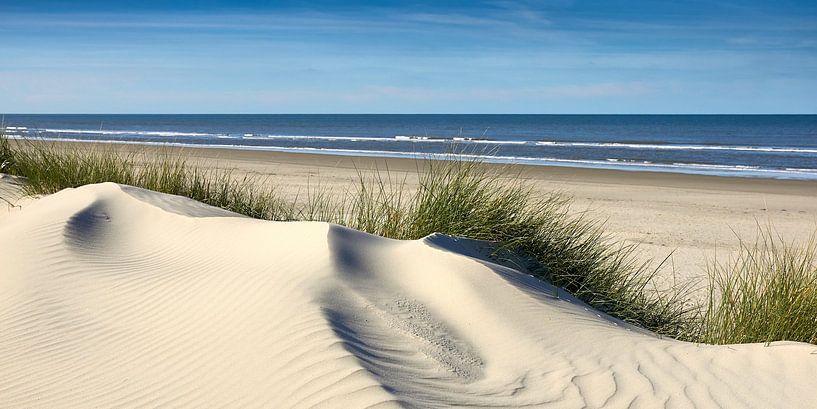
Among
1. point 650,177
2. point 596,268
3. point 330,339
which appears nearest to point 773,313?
point 596,268

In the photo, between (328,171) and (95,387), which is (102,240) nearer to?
(95,387)

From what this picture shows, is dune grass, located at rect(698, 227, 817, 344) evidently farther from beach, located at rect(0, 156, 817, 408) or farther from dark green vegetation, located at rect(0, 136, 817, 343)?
beach, located at rect(0, 156, 817, 408)

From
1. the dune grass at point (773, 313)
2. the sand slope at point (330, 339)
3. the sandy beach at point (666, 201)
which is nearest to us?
the sand slope at point (330, 339)

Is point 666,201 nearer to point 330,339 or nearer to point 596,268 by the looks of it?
point 596,268

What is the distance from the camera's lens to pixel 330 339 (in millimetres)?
3678

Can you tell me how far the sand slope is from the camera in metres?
3.46

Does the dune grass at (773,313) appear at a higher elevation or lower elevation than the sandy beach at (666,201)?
higher

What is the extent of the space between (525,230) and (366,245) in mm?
1634

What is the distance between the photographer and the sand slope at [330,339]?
3.46 meters

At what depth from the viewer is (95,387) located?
3.72m

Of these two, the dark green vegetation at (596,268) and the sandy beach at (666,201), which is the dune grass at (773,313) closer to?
the dark green vegetation at (596,268)

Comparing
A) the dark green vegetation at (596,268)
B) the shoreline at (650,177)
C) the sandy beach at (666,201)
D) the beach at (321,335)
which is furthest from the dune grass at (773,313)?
the shoreline at (650,177)

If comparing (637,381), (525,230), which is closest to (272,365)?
(637,381)

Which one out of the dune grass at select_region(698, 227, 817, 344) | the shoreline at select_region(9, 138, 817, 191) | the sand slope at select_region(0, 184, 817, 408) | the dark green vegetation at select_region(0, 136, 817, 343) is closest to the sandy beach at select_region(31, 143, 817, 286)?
the shoreline at select_region(9, 138, 817, 191)
